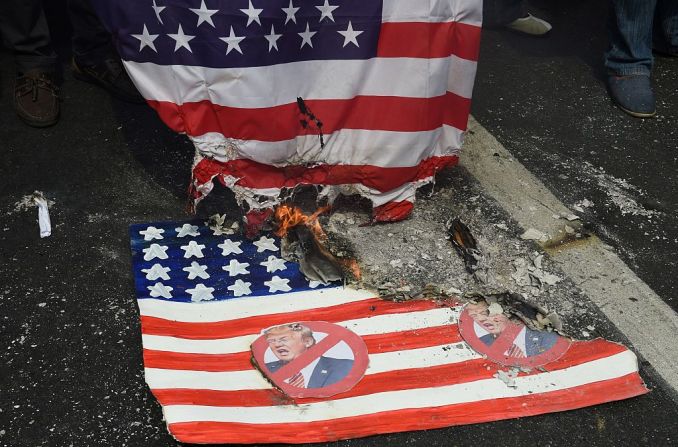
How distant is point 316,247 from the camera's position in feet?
8.21

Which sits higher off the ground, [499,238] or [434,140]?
[434,140]

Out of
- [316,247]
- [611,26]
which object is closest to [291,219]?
[316,247]

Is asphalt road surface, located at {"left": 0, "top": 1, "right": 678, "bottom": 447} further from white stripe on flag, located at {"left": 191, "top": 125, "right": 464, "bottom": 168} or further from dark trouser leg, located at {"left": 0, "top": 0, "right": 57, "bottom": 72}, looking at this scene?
white stripe on flag, located at {"left": 191, "top": 125, "right": 464, "bottom": 168}

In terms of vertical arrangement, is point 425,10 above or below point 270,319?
above

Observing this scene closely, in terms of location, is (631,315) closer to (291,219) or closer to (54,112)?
(291,219)

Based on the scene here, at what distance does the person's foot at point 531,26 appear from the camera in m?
3.98

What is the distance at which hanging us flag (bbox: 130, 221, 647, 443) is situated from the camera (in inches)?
77.2

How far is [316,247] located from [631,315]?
3.49 feet

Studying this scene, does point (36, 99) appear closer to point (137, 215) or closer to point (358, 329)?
point (137, 215)

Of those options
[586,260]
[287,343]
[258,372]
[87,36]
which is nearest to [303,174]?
[287,343]

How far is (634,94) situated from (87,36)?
8.47 ft

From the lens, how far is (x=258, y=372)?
82.4 inches

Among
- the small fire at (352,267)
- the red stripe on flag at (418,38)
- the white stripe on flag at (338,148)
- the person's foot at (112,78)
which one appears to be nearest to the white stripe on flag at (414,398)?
the small fire at (352,267)

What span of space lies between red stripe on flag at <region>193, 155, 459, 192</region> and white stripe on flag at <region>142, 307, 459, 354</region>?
0.51 m
